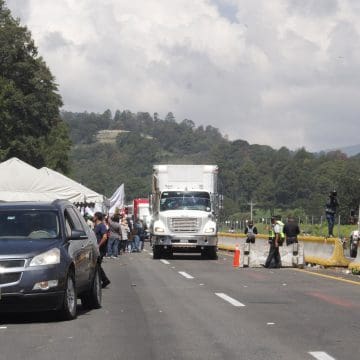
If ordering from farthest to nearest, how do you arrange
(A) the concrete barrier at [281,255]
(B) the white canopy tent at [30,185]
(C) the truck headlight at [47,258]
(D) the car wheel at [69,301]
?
(A) the concrete barrier at [281,255] → (B) the white canopy tent at [30,185] → (D) the car wheel at [69,301] → (C) the truck headlight at [47,258]

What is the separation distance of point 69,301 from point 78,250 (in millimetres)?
859

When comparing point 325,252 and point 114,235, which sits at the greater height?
point 114,235

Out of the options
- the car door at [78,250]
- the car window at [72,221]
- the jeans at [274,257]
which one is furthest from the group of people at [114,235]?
the jeans at [274,257]

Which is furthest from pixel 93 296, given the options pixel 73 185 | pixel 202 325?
pixel 73 185

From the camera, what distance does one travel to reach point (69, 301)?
39.9 ft

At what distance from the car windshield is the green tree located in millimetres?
45655

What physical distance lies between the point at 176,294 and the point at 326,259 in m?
10.4

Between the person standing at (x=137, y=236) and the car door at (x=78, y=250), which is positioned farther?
the person standing at (x=137, y=236)

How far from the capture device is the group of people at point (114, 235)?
63.9ft

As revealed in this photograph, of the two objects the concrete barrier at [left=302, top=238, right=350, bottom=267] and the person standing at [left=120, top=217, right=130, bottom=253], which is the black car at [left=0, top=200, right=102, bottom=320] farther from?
the person standing at [left=120, top=217, right=130, bottom=253]

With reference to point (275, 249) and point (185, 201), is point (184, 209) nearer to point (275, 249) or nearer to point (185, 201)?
point (185, 201)

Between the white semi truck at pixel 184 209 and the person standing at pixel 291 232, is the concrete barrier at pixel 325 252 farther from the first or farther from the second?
the white semi truck at pixel 184 209

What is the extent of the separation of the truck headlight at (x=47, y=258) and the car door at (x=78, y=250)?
1.64ft

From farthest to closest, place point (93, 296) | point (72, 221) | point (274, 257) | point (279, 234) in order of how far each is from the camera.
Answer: point (274, 257) → point (279, 234) → point (93, 296) → point (72, 221)
